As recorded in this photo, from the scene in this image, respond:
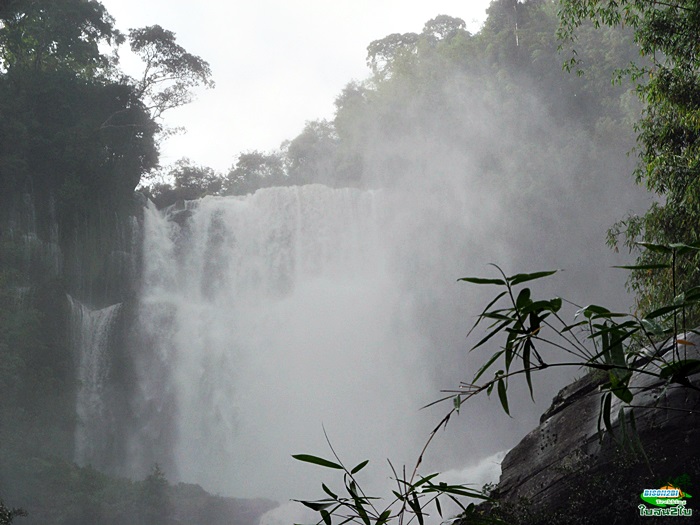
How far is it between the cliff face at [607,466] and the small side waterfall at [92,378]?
1590cm

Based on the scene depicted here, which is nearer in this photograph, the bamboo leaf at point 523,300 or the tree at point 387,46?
the bamboo leaf at point 523,300

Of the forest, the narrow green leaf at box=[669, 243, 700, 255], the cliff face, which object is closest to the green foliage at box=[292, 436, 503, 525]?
the narrow green leaf at box=[669, 243, 700, 255]

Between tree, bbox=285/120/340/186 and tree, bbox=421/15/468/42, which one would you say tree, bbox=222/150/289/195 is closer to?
tree, bbox=285/120/340/186

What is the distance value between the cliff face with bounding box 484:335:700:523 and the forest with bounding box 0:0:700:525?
179cm

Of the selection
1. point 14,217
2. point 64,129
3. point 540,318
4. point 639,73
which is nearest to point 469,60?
point 64,129

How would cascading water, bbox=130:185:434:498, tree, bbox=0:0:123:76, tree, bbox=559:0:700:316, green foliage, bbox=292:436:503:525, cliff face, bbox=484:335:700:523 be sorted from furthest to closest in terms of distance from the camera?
tree, bbox=0:0:123:76 < cascading water, bbox=130:185:434:498 < tree, bbox=559:0:700:316 < cliff face, bbox=484:335:700:523 < green foliage, bbox=292:436:503:525

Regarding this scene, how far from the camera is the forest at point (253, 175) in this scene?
295 inches

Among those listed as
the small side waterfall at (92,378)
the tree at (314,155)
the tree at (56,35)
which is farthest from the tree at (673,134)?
the tree at (314,155)

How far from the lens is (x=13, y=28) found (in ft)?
65.3

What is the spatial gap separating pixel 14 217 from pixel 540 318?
20055mm

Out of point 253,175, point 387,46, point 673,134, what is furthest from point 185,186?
point 673,134

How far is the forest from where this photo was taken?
7.48 m

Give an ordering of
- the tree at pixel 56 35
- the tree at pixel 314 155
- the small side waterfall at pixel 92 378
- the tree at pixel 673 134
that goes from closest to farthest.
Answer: the tree at pixel 673 134 → the small side waterfall at pixel 92 378 → the tree at pixel 56 35 → the tree at pixel 314 155

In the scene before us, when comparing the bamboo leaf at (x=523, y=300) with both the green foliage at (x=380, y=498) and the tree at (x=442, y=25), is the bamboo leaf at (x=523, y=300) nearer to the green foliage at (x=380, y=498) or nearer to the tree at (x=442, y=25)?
the green foliage at (x=380, y=498)
